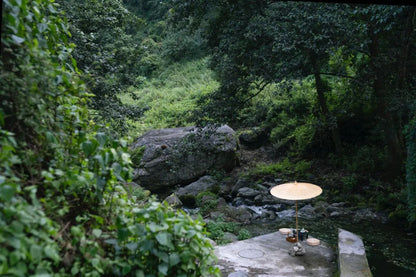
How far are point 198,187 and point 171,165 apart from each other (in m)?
1.23

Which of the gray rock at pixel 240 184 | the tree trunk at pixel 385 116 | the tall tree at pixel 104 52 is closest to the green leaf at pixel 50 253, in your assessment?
the tall tree at pixel 104 52

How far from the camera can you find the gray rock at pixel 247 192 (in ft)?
39.4

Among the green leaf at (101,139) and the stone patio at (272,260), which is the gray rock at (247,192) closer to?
the stone patio at (272,260)

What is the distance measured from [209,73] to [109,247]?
818 inches

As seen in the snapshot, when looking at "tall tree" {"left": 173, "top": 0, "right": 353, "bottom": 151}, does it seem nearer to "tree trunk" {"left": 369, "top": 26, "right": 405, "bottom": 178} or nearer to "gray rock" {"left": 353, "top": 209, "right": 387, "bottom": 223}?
"tree trunk" {"left": 369, "top": 26, "right": 405, "bottom": 178}

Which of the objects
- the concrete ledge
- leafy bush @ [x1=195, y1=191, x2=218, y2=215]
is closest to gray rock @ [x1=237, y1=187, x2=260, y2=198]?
leafy bush @ [x1=195, y1=191, x2=218, y2=215]

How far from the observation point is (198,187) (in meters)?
12.6

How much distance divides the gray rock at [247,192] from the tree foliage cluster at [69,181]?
373 inches

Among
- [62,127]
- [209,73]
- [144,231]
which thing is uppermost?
[209,73]

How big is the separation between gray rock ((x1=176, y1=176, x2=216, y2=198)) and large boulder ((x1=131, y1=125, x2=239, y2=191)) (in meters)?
0.51

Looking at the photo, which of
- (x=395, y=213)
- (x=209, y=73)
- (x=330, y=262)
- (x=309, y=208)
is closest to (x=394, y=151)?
(x=395, y=213)

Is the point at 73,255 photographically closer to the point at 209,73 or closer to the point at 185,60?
the point at 209,73

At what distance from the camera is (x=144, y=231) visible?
2449 mm

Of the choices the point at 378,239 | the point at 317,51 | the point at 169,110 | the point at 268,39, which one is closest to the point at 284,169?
the point at 378,239
